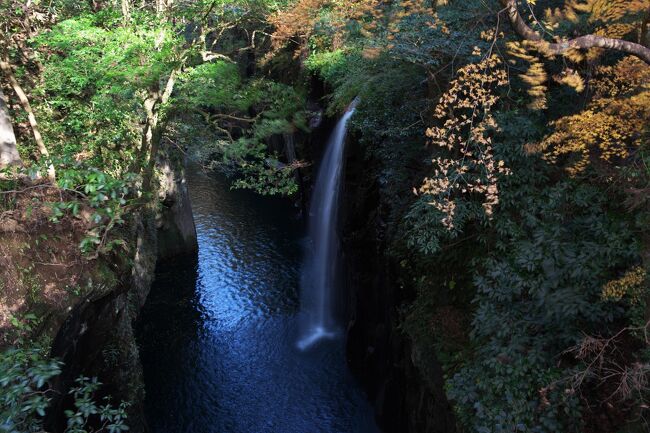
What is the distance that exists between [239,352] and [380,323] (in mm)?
6272

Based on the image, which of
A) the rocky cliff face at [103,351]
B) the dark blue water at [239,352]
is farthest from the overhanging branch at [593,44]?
the dark blue water at [239,352]

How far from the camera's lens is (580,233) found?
7.73 m

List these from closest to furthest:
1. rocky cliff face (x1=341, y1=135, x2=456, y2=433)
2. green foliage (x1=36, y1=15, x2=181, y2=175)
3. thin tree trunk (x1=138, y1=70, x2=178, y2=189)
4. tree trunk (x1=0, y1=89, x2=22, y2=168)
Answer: tree trunk (x1=0, y1=89, x2=22, y2=168) < green foliage (x1=36, y1=15, x2=181, y2=175) < rocky cliff face (x1=341, y1=135, x2=456, y2=433) < thin tree trunk (x1=138, y1=70, x2=178, y2=189)

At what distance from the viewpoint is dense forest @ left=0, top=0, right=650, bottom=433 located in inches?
264

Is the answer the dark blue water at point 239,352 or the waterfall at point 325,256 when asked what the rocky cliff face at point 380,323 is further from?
the waterfall at point 325,256

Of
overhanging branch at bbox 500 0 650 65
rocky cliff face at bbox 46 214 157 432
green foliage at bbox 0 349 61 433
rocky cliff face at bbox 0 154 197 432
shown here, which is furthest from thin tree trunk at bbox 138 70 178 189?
overhanging branch at bbox 500 0 650 65

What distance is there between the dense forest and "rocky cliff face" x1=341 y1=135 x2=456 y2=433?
0.09 meters

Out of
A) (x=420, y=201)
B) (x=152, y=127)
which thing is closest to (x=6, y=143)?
(x=152, y=127)

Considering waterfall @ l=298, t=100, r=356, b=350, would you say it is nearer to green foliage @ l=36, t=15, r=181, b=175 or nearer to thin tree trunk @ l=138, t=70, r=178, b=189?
thin tree trunk @ l=138, t=70, r=178, b=189

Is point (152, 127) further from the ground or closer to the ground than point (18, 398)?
further from the ground

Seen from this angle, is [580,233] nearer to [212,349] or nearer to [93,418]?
[93,418]

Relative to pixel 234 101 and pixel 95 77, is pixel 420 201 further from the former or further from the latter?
pixel 95 77

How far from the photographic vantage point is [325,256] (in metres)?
20.8

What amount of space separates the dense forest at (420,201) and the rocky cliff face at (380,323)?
9 cm
